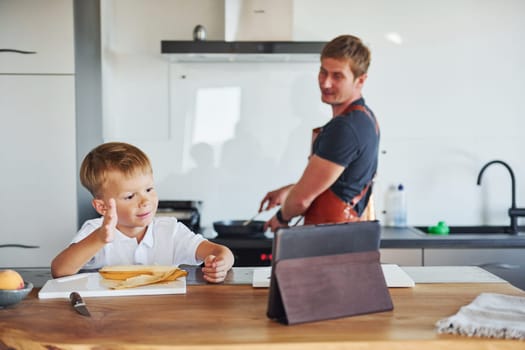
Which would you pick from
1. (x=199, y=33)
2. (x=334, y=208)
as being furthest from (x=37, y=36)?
(x=334, y=208)

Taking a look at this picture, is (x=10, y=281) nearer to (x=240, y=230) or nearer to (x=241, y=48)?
(x=240, y=230)

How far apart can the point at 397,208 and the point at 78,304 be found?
233cm

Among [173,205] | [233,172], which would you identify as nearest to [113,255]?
[173,205]

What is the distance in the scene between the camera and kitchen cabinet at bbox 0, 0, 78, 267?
10.1ft

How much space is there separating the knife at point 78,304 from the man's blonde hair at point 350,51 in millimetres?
1218

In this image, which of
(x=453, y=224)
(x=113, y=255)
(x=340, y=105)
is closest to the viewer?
(x=113, y=255)

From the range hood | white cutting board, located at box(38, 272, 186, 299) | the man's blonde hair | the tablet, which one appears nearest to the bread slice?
white cutting board, located at box(38, 272, 186, 299)

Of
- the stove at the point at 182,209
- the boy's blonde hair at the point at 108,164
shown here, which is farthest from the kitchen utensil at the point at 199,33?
the boy's blonde hair at the point at 108,164

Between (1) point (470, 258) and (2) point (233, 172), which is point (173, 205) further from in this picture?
(1) point (470, 258)

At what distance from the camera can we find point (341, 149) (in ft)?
7.23

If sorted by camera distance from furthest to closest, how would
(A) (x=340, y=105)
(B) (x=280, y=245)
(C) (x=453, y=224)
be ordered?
(C) (x=453, y=224), (A) (x=340, y=105), (B) (x=280, y=245)

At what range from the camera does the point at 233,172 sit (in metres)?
3.48

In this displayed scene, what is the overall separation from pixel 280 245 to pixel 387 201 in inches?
89.3

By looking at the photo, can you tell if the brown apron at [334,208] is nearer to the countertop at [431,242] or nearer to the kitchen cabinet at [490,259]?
the countertop at [431,242]
